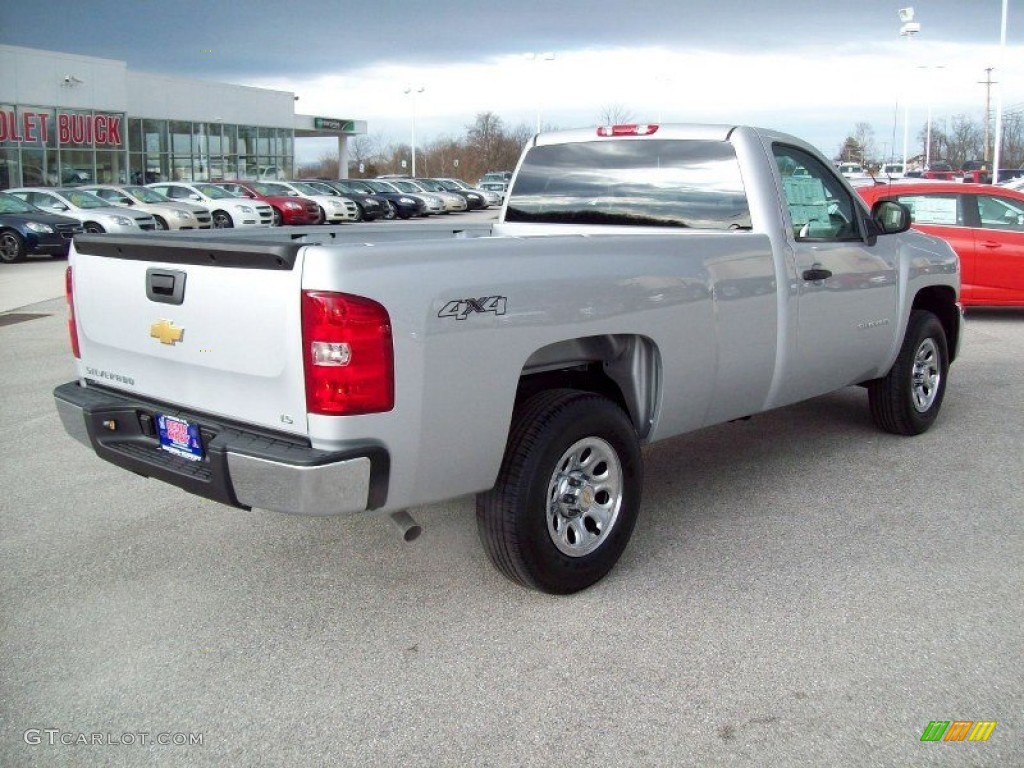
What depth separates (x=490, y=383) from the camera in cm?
373

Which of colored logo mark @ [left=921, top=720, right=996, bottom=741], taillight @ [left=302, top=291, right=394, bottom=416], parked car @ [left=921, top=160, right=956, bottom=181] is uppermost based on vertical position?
parked car @ [left=921, top=160, right=956, bottom=181]

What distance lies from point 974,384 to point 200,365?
705 cm

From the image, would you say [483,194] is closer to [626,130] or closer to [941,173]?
[941,173]

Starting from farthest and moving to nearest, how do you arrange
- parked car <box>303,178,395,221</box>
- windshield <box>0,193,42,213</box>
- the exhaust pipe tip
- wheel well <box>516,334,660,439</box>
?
parked car <box>303,178,395,221</box>, windshield <box>0,193,42,213</box>, wheel well <box>516,334,660,439</box>, the exhaust pipe tip

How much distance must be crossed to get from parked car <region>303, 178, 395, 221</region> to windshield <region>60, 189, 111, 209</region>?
1165cm

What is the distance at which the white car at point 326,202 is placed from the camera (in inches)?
1293

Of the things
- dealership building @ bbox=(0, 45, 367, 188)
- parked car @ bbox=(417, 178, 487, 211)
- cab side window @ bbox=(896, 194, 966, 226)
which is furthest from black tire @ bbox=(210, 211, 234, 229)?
cab side window @ bbox=(896, 194, 966, 226)

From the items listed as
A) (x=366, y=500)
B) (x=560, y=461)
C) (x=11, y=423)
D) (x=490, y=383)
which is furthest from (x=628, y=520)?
(x=11, y=423)

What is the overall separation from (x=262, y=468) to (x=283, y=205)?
2838 cm

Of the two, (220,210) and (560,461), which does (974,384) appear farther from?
(220,210)

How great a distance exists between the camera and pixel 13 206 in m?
21.9

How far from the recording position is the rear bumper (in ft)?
11.1

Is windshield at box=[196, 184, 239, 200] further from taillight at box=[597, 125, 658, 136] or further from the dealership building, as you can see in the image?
taillight at box=[597, 125, 658, 136]

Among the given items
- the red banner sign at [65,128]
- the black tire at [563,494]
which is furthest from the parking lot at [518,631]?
the red banner sign at [65,128]
